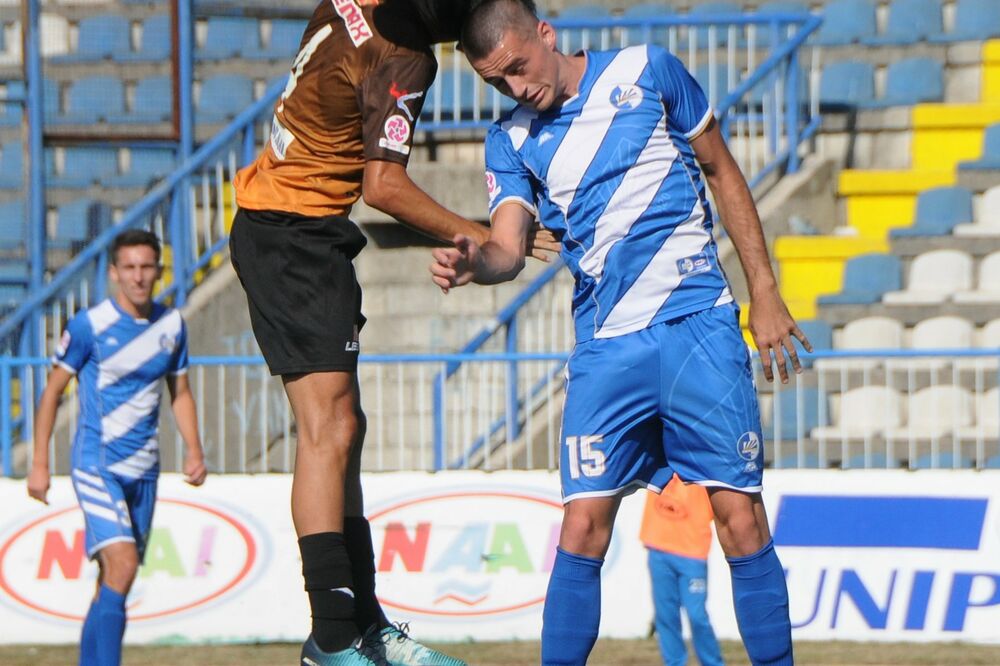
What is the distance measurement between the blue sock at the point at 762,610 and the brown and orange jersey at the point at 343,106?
4.95 feet

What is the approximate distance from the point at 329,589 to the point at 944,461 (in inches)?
216

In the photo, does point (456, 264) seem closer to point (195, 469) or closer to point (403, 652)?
point (403, 652)

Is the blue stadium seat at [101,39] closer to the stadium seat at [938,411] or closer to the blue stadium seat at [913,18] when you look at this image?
the blue stadium seat at [913,18]

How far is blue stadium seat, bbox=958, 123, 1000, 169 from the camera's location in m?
11.8

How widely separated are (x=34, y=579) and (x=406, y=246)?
4168mm

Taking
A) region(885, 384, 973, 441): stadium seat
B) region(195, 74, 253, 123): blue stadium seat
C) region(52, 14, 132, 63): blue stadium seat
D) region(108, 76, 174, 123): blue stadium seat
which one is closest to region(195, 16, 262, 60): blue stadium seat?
region(195, 74, 253, 123): blue stadium seat

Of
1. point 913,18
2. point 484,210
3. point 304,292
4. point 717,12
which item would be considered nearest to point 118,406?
point 304,292

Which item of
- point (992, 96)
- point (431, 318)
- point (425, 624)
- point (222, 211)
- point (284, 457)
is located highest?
point (992, 96)

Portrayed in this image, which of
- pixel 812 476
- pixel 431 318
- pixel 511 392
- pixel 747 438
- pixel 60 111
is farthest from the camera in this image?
pixel 60 111

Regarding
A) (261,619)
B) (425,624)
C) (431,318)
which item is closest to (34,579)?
(261,619)

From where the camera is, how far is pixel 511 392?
379 inches

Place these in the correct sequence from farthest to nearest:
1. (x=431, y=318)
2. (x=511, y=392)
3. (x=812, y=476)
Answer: (x=431, y=318) → (x=511, y=392) → (x=812, y=476)

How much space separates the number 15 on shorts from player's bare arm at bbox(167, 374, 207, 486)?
3355mm

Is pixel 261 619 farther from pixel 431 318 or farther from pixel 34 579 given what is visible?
pixel 431 318
